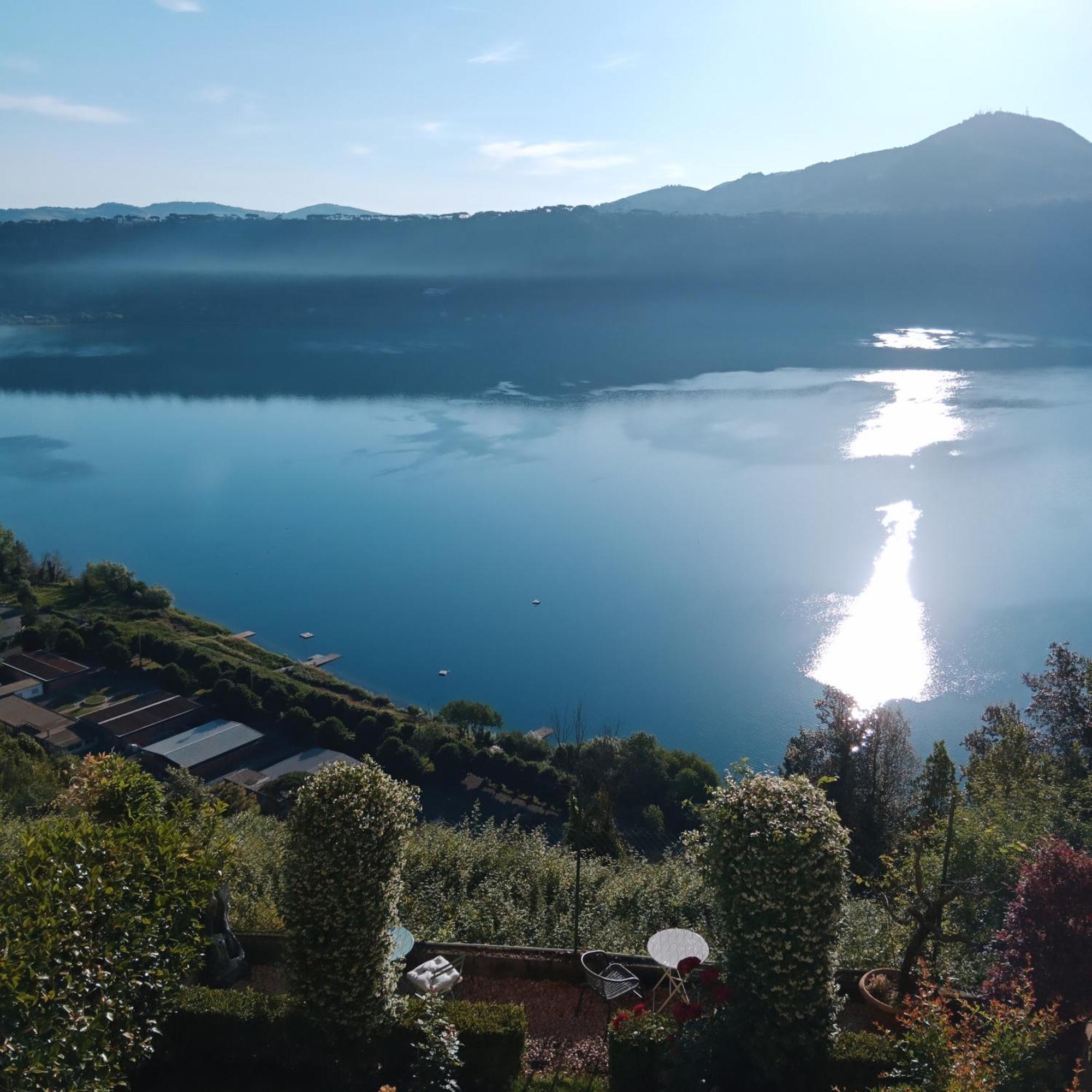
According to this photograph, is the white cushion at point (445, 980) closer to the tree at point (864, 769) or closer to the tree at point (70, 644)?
the tree at point (864, 769)

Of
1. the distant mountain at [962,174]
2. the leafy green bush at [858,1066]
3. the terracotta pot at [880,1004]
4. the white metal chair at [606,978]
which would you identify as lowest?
the white metal chair at [606,978]

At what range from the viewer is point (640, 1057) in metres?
3.63

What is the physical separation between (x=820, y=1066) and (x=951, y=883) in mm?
1591

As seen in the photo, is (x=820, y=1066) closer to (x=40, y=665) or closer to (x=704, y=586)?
(x=40, y=665)

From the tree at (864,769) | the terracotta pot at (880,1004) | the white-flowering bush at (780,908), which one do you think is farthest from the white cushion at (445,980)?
the tree at (864,769)

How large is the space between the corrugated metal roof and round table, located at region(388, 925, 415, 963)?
36.7 ft

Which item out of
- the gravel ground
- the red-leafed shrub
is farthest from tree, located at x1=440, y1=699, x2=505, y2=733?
the red-leafed shrub

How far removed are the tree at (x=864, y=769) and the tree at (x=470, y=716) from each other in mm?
5775

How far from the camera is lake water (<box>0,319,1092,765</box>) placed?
19.5 m

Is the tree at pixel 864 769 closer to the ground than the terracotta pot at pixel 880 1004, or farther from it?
closer to the ground

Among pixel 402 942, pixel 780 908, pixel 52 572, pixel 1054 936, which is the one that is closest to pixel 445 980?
pixel 402 942

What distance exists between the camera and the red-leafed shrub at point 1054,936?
331 centimetres

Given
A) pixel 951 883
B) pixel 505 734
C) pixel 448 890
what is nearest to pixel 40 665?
pixel 505 734

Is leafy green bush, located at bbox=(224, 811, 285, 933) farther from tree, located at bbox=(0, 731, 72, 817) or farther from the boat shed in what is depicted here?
the boat shed
